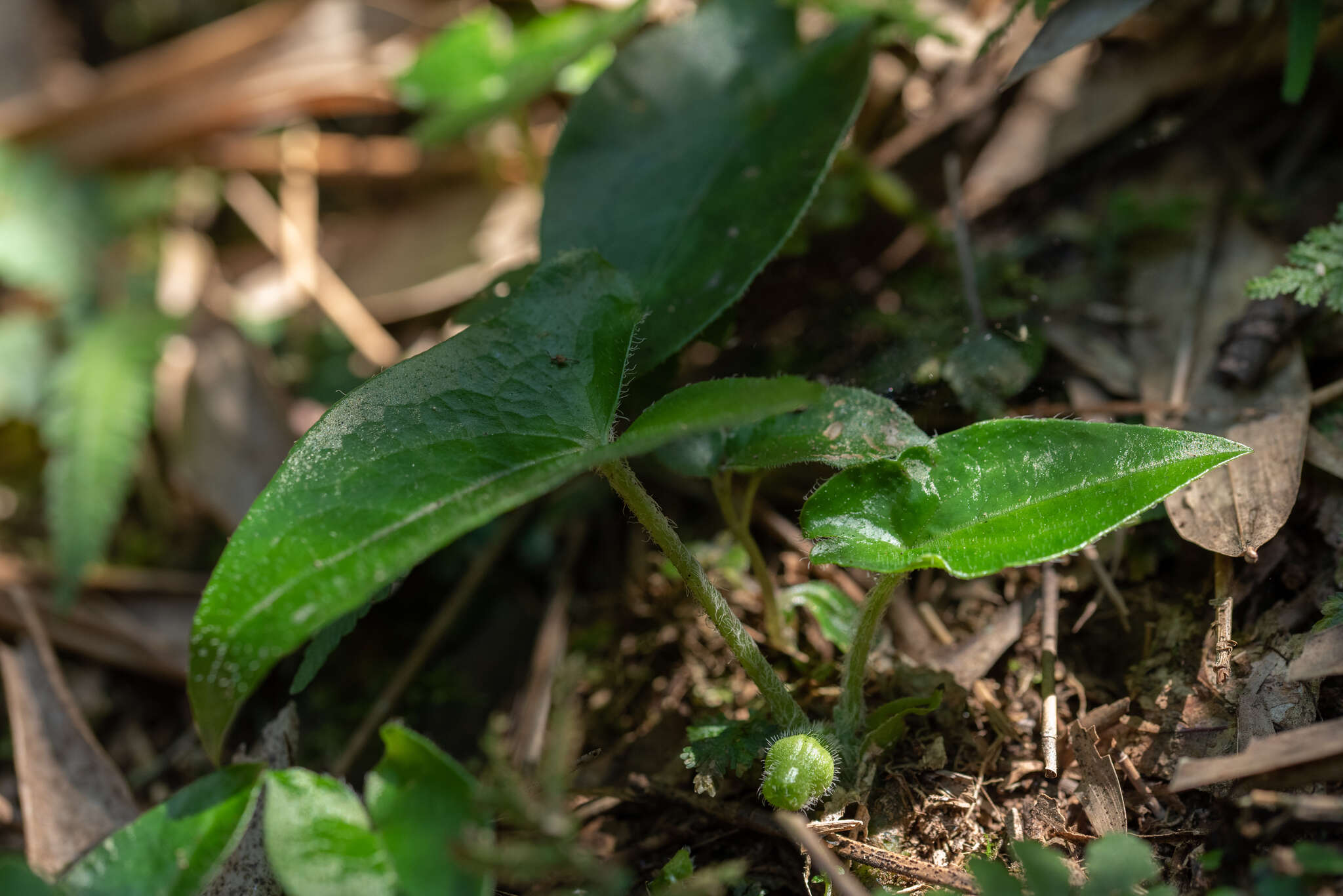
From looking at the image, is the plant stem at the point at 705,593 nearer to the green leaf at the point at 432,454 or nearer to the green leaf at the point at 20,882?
the green leaf at the point at 432,454

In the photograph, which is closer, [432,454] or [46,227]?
[432,454]

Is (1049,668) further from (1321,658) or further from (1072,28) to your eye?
(1072,28)

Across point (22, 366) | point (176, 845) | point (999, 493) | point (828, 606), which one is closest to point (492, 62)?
point (22, 366)

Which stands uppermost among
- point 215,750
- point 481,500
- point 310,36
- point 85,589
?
point 310,36

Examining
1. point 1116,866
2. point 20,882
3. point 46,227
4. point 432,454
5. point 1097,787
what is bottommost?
point 1097,787

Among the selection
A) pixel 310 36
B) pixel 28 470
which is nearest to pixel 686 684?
pixel 28 470

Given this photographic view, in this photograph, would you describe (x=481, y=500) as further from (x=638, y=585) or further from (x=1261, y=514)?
(x=1261, y=514)

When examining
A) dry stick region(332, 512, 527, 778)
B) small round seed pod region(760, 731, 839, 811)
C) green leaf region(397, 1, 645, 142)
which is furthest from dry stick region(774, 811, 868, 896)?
green leaf region(397, 1, 645, 142)
